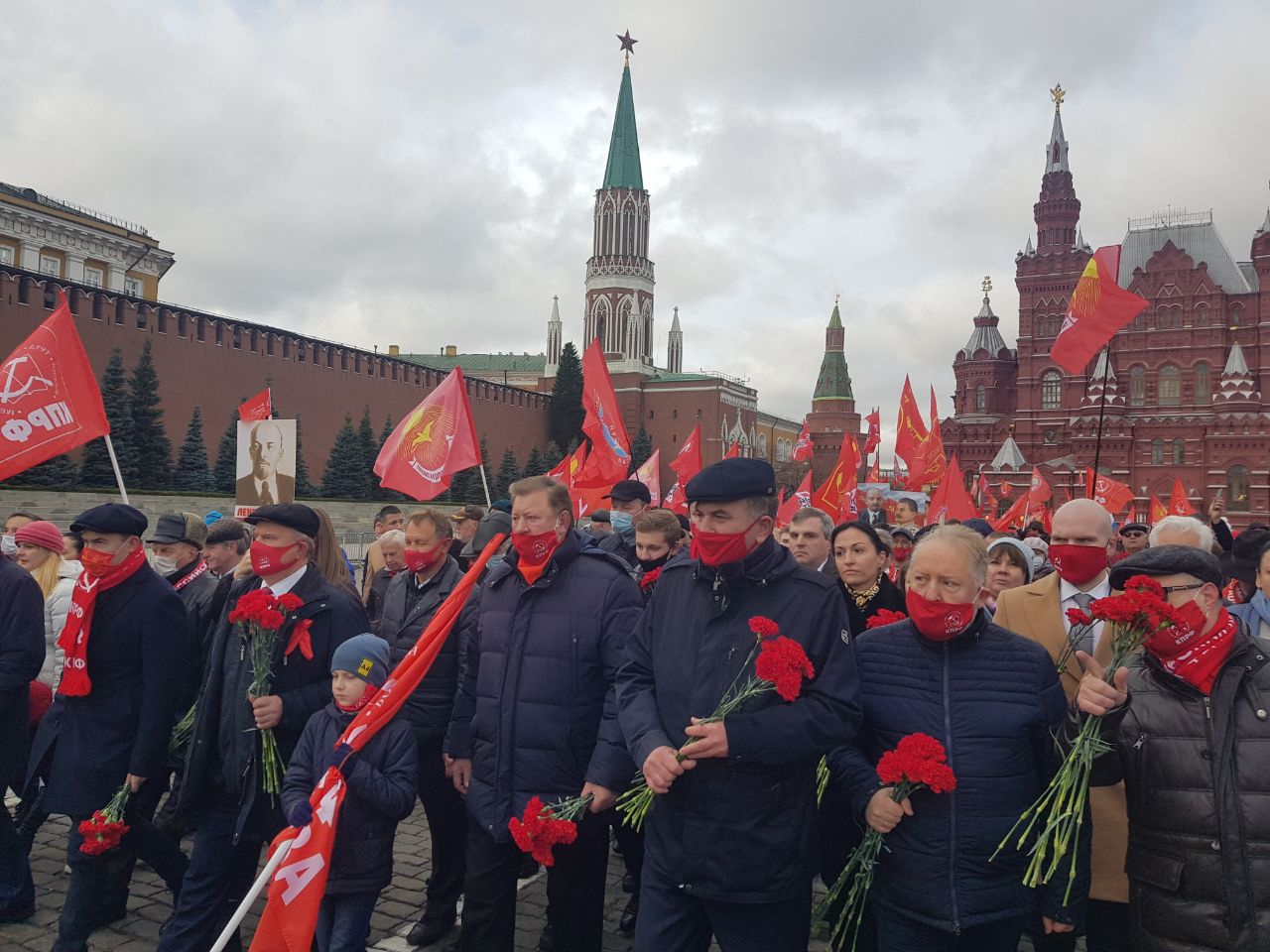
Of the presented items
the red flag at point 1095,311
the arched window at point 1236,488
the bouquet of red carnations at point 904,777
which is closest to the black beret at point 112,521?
the bouquet of red carnations at point 904,777

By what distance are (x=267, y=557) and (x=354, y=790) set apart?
109 cm

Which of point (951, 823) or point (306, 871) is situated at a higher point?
point (951, 823)

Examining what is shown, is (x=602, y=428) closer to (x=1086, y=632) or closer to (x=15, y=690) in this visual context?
(x=15, y=690)

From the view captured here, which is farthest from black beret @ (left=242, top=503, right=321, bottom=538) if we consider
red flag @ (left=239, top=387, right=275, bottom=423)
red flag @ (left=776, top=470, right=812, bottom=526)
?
red flag @ (left=239, top=387, right=275, bottom=423)

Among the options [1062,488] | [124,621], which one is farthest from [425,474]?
[1062,488]

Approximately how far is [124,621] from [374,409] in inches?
1674

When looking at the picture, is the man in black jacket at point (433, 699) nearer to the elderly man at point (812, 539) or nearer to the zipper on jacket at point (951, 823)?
the elderly man at point (812, 539)

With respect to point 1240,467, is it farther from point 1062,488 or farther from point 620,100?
point 620,100

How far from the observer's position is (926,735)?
279cm

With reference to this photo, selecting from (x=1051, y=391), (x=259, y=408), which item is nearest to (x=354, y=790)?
(x=259, y=408)

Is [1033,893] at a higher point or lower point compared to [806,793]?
lower

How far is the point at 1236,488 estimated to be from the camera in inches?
1949

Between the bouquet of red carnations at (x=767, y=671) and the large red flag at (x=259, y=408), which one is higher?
the large red flag at (x=259, y=408)

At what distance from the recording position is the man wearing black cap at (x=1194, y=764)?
2650 millimetres
